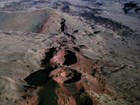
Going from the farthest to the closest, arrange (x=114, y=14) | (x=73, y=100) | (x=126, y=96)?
(x=114, y=14) < (x=126, y=96) < (x=73, y=100)

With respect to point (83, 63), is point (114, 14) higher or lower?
lower

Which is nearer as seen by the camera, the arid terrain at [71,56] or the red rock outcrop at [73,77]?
the red rock outcrop at [73,77]

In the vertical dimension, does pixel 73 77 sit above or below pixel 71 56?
above

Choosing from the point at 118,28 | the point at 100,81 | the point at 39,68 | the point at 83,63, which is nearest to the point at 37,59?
the point at 39,68

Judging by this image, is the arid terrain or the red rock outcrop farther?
the arid terrain

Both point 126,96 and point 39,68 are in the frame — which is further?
point 39,68

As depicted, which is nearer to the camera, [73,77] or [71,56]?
[73,77]

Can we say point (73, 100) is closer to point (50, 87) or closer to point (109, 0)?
point (50, 87)

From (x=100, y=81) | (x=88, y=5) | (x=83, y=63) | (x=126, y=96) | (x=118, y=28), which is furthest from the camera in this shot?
(x=88, y=5)
